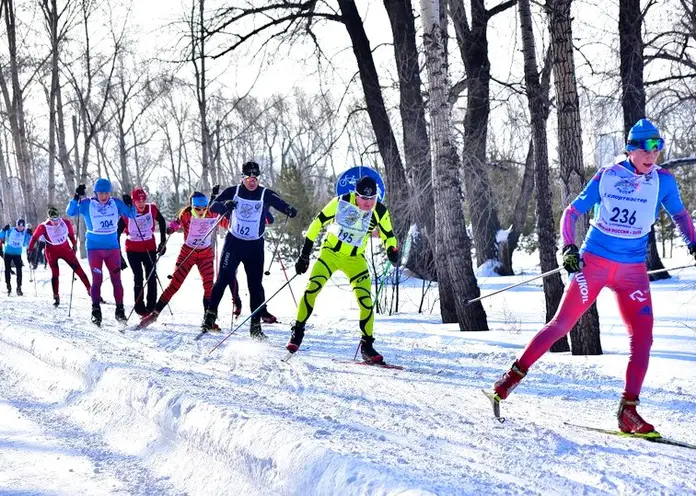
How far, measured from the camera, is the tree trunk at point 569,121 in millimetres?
7090

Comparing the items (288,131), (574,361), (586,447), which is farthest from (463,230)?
(288,131)

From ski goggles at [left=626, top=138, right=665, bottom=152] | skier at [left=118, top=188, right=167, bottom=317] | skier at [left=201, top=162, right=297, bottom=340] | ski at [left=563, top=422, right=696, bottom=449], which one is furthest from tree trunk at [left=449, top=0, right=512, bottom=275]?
ski at [left=563, top=422, right=696, bottom=449]

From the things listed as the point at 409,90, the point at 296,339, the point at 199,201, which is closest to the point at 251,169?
the point at 199,201

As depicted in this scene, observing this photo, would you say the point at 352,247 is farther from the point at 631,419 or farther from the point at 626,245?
the point at 631,419

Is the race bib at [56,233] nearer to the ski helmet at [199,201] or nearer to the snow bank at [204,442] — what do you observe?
the ski helmet at [199,201]

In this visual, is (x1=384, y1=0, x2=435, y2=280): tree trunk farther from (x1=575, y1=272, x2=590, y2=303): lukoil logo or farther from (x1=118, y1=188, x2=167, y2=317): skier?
(x1=575, y1=272, x2=590, y2=303): lukoil logo

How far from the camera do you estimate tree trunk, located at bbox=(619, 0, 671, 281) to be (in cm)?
1344

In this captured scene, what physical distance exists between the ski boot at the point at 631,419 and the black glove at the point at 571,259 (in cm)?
88

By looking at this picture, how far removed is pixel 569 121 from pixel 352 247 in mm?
2587

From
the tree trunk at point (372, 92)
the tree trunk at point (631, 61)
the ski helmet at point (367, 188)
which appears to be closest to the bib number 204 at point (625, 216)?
the ski helmet at point (367, 188)

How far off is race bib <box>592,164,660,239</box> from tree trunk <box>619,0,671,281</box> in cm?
953

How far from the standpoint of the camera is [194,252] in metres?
9.79

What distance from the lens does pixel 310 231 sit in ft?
21.7

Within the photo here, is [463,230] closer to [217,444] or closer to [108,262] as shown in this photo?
[108,262]
